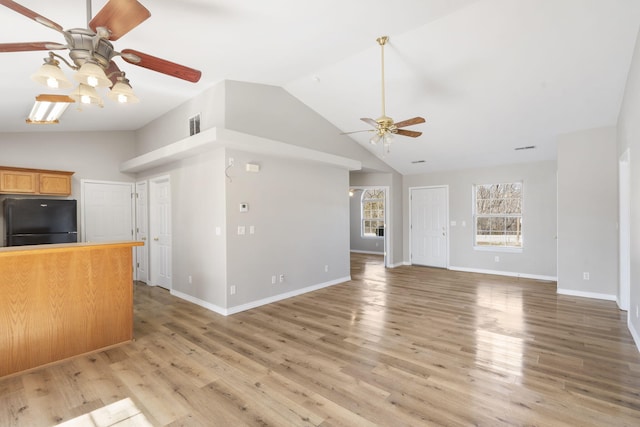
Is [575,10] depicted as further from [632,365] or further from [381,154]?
[381,154]

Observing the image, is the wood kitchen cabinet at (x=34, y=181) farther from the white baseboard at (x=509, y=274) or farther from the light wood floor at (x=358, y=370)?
the white baseboard at (x=509, y=274)

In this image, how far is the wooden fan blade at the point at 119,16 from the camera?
62.2 inches

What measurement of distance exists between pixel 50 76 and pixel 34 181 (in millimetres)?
4086

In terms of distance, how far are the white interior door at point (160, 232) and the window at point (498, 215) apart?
6.65 metres

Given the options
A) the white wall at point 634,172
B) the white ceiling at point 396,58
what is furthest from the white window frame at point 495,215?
the white wall at point 634,172

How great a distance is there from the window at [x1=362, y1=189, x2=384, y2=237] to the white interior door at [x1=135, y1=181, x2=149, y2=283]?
683 cm

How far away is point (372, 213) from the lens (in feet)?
35.0

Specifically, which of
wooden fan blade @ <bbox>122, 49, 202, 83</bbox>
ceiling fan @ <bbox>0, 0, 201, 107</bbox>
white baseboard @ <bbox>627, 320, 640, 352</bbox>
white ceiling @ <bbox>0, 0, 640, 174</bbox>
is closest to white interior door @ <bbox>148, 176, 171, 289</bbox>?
white ceiling @ <bbox>0, 0, 640, 174</bbox>

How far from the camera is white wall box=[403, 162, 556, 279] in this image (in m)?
6.27

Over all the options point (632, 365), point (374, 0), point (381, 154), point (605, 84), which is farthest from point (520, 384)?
point (381, 154)

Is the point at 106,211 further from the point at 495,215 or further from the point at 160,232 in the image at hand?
the point at 495,215

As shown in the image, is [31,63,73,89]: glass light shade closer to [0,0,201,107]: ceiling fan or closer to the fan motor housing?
[0,0,201,107]: ceiling fan

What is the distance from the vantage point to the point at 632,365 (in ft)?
9.05

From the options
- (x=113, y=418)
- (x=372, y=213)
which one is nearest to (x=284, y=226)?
(x=113, y=418)
